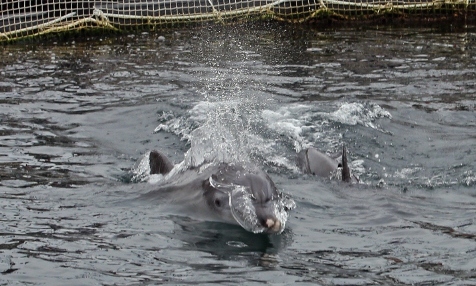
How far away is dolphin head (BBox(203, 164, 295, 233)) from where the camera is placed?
7.83 metres

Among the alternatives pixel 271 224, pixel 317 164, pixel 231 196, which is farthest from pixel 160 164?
pixel 271 224

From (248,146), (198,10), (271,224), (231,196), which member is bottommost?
(248,146)

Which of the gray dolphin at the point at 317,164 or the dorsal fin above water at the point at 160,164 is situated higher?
the dorsal fin above water at the point at 160,164

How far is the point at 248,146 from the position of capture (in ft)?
37.3

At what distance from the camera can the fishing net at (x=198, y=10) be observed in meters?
21.1

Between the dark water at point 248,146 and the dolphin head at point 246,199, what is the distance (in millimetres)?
135

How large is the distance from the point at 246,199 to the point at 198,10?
14317 millimetres

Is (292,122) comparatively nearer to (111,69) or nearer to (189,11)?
(111,69)

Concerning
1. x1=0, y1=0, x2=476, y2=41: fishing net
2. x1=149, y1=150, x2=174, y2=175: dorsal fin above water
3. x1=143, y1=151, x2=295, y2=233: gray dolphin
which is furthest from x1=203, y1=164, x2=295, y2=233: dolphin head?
x1=0, y1=0, x2=476, y2=41: fishing net

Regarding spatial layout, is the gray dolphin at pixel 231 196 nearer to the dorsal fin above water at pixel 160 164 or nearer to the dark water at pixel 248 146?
the dark water at pixel 248 146

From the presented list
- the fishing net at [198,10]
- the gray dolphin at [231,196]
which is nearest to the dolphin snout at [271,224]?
the gray dolphin at [231,196]

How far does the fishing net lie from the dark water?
34.1 inches

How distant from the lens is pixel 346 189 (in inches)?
368

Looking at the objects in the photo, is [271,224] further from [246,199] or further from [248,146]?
[248,146]
